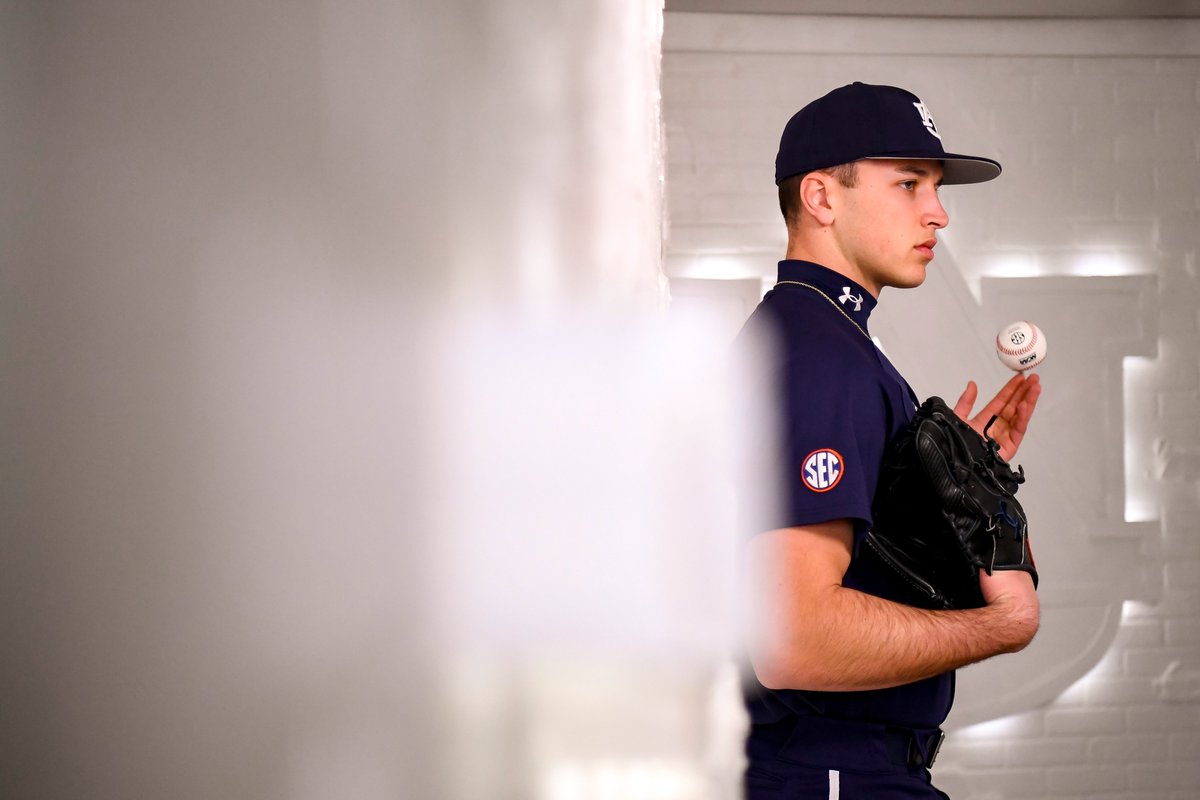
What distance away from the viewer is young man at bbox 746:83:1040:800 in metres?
0.83

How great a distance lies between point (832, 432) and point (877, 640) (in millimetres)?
175

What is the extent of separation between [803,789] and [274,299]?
2.42ft

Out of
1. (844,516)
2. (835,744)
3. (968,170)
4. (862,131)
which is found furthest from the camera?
(968,170)

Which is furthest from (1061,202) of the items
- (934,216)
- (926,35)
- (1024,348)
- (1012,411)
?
(934,216)

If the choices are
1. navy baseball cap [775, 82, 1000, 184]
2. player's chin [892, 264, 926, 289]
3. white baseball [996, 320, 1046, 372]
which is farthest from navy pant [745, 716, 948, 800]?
white baseball [996, 320, 1046, 372]

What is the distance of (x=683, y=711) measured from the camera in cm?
39

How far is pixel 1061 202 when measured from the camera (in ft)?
11.4

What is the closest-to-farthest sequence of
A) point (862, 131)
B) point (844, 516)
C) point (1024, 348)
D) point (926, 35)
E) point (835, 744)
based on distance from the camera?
point (844, 516) < point (835, 744) < point (862, 131) < point (1024, 348) < point (926, 35)

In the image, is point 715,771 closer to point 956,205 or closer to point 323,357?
point 323,357

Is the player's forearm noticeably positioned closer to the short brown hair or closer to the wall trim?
the short brown hair

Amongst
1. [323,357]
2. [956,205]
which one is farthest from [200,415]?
[956,205]

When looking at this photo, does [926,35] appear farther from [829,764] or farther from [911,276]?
[829,764]

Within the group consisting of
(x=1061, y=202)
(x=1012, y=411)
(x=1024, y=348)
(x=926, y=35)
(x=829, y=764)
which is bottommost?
(x=829, y=764)

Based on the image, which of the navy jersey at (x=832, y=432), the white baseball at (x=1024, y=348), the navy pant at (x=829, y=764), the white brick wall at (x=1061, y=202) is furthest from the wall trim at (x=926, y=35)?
Result: the navy pant at (x=829, y=764)
